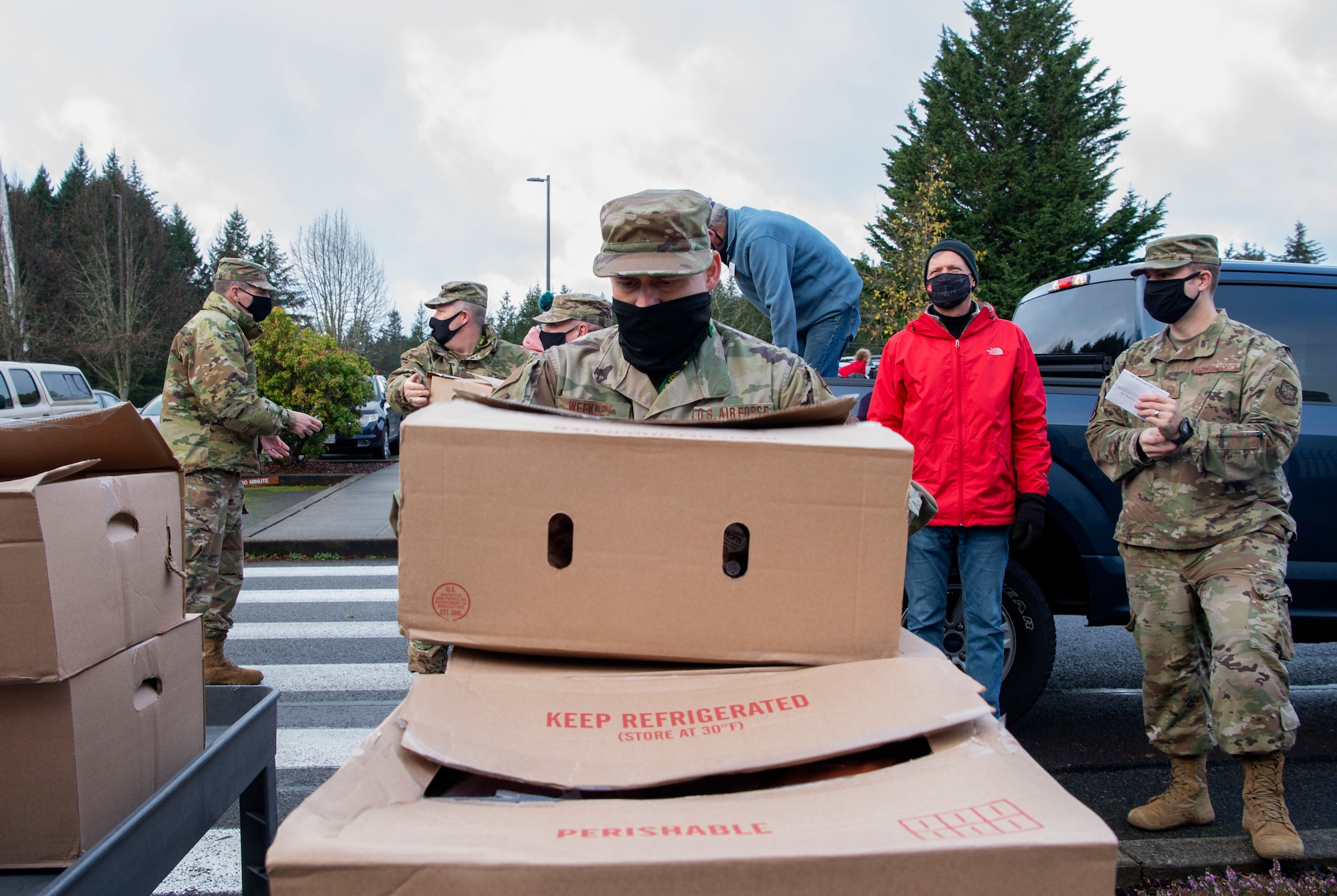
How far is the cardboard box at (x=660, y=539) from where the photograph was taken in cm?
148

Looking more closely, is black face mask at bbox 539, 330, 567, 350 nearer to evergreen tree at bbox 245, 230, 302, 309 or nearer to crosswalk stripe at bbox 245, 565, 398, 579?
crosswalk stripe at bbox 245, 565, 398, 579

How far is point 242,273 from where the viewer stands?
5.17 metres

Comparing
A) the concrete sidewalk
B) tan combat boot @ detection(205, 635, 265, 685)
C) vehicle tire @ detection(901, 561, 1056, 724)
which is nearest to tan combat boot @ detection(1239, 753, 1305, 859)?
vehicle tire @ detection(901, 561, 1056, 724)

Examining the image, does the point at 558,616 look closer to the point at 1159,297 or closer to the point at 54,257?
the point at 1159,297

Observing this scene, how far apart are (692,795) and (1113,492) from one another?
3.43m

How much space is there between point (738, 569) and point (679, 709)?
0.26 m

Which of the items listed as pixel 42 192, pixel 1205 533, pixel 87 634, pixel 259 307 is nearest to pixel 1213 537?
pixel 1205 533

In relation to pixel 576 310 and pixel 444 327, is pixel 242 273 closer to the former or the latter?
pixel 444 327

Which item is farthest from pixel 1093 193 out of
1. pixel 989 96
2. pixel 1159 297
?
pixel 1159 297

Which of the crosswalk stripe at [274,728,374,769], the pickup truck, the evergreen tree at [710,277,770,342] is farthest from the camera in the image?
the evergreen tree at [710,277,770,342]

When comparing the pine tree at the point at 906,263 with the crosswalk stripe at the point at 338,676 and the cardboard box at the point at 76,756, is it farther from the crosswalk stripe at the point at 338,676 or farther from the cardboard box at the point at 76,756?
the cardboard box at the point at 76,756

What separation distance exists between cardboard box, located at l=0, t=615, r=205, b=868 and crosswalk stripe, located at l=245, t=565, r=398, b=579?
678cm

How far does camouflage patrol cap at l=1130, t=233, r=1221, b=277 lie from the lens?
340 centimetres

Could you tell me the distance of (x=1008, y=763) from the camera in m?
1.22
